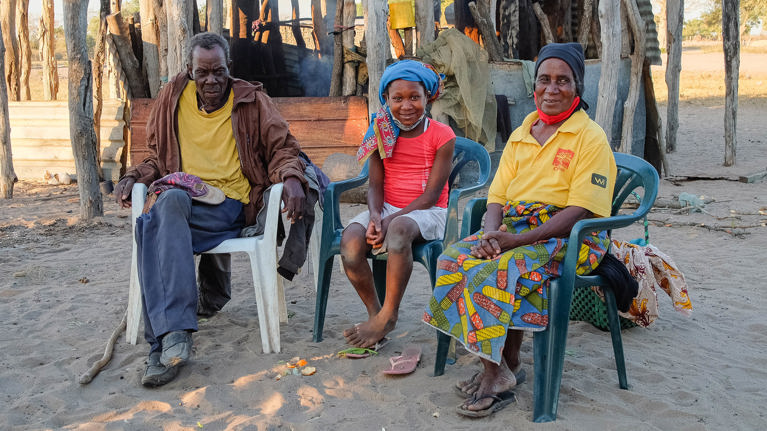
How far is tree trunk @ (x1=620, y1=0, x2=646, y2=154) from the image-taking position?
8.12 metres

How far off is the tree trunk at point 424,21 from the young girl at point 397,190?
4644mm

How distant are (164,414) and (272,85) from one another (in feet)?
23.8

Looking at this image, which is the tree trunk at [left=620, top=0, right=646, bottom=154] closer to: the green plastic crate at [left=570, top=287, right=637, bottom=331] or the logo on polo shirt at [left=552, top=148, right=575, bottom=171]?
the green plastic crate at [left=570, top=287, right=637, bottom=331]

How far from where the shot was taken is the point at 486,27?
323 inches

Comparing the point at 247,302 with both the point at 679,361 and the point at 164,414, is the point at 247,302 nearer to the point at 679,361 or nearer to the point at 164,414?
the point at 164,414

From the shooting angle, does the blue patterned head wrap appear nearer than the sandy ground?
No

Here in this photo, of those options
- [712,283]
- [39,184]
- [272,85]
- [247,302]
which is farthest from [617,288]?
[39,184]

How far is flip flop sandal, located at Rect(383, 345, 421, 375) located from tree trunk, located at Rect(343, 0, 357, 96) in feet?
15.0

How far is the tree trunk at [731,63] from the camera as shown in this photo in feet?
30.5

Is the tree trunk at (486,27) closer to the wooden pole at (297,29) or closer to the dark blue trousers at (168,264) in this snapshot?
the wooden pole at (297,29)

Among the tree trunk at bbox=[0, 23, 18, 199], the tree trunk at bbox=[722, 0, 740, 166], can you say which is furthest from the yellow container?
the tree trunk at bbox=[0, 23, 18, 199]

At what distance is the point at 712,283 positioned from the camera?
4562 mm

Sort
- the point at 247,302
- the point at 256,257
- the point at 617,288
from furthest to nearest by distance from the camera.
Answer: the point at 247,302
the point at 256,257
the point at 617,288

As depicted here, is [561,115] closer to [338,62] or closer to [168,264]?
[168,264]
